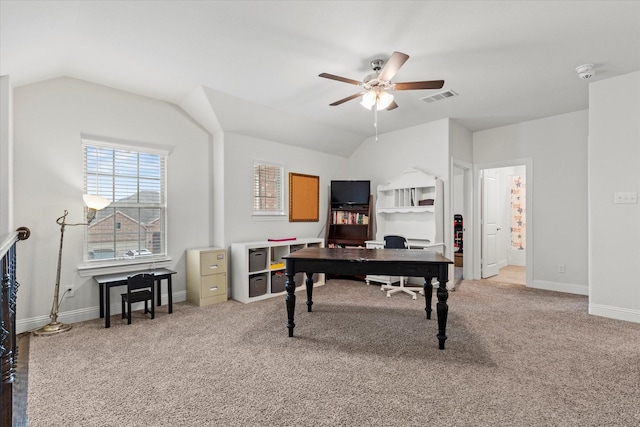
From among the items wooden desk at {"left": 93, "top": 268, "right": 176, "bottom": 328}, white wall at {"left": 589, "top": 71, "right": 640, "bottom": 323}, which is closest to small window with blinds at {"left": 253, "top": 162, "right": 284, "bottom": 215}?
wooden desk at {"left": 93, "top": 268, "right": 176, "bottom": 328}

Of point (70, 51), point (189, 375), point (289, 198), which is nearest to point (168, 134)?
point (70, 51)

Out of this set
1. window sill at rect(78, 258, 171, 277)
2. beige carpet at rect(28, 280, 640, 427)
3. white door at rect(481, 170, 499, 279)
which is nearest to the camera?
beige carpet at rect(28, 280, 640, 427)

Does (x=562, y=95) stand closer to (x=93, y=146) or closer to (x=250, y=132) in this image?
(x=250, y=132)

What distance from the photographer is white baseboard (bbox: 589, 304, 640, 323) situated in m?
3.41

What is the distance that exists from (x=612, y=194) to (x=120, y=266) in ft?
19.1

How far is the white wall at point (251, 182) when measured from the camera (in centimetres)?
467

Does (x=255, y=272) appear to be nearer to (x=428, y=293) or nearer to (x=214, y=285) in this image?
(x=214, y=285)

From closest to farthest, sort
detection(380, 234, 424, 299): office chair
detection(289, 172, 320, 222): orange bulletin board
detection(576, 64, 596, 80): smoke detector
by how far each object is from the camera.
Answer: detection(576, 64, 596, 80): smoke detector → detection(380, 234, 424, 299): office chair → detection(289, 172, 320, 222): orange bulletin board

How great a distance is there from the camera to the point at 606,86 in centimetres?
358

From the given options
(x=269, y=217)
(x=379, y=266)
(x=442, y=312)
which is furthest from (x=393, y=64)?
(x=269, y=217)

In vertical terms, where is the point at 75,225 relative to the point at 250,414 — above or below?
above

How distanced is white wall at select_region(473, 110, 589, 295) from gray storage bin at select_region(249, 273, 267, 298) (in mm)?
4333

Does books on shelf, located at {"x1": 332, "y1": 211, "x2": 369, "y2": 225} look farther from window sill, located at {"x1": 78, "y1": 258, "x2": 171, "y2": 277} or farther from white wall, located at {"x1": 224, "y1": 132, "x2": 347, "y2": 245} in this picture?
window sill, located at {"x1": 78, "y1": 258, "x2": 171, "y2": 277}

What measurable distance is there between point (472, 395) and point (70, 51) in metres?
4.39
